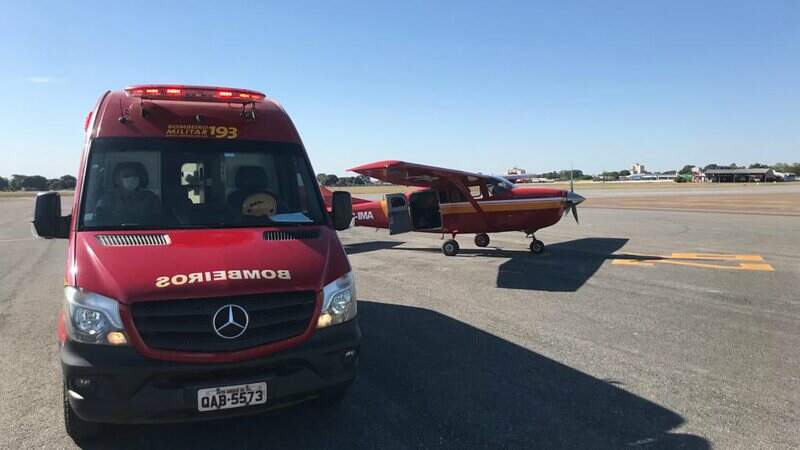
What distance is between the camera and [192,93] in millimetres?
4812

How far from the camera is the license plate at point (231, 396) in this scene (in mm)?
3117

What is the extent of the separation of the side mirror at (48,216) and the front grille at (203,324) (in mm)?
1520

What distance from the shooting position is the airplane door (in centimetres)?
1444

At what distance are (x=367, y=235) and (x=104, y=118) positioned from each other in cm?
1515

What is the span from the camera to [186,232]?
390 cm

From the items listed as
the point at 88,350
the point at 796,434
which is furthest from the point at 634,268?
the point at 88,350

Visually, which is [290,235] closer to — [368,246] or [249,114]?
[249,114]

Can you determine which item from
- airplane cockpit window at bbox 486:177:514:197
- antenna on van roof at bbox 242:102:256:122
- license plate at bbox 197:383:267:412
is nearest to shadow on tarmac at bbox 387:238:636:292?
airplane cockpit window at bbox 486:177:514:197

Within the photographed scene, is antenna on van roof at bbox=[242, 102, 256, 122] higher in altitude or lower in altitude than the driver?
higher

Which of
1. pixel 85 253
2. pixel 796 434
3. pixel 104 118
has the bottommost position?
pixel 796 434

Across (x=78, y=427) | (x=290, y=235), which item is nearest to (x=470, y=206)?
(x=290, y=235)

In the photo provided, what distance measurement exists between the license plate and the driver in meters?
1.58

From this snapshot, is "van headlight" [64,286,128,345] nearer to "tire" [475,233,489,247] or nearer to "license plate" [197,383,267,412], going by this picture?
"license plate" [197,383,267,412]

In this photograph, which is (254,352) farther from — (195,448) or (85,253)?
(85,253)
